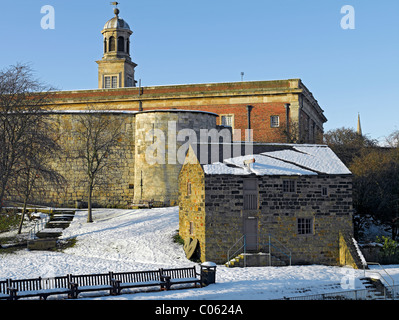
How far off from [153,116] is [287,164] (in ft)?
44.7

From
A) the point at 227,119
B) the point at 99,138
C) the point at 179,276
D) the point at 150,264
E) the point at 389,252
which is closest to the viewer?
the point at 179,276

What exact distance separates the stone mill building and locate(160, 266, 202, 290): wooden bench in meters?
11.8

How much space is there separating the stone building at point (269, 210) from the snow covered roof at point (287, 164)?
0.17 feet

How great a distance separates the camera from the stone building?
26.8m

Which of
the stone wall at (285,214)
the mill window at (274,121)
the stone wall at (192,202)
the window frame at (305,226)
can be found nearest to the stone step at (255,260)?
the stone wall at (285,214)

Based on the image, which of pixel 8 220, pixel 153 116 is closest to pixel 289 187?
pixel 153 116

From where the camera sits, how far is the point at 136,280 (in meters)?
A: 21.5

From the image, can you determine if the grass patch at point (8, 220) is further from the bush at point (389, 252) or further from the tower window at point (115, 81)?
the tower window at point (115, 81)

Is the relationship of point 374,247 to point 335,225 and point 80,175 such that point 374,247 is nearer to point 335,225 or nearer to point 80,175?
point 335,225

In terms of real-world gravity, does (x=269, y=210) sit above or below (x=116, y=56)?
below

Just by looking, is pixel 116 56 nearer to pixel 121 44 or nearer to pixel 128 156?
pixel 121 44

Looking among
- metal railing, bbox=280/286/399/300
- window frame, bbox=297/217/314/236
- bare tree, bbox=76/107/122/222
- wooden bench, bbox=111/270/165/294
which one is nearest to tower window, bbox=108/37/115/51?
bare tree, bbox=76/107/122/222

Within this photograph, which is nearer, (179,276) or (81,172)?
(179,276)

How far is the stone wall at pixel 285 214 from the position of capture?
1054 inches
